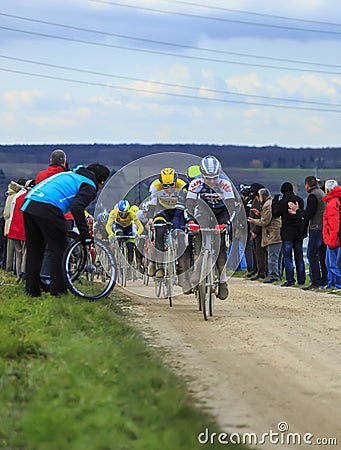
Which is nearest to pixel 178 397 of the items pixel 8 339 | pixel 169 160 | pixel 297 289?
pixel 8 339

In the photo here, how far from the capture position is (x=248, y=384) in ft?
27.4

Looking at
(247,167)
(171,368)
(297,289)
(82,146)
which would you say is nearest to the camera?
(171,368)

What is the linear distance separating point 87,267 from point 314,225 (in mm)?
7464

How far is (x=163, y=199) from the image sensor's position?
15.5 meters

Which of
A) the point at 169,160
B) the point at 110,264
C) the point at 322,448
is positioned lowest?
the point at 322,448

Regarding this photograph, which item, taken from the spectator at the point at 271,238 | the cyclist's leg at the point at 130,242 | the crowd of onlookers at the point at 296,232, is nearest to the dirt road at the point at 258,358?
the crowd of onlookers at the point at 296,232

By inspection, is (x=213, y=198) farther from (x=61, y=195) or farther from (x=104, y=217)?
(x=104, y=217)

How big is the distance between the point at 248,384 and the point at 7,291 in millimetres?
6455

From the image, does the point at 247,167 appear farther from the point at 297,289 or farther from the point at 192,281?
the point at 192,281

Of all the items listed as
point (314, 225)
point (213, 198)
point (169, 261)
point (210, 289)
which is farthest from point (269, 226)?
point (210, 289)

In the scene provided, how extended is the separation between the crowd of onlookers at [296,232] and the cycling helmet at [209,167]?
517cm

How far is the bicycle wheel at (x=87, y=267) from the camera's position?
1289 cm

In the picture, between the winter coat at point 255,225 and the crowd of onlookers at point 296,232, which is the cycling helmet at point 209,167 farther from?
the winter coat at point 255,225

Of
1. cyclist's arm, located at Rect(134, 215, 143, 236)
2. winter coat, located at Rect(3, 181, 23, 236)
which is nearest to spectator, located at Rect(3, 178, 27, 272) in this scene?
winter coat, located at Rect(3, 181, 23, 236)
